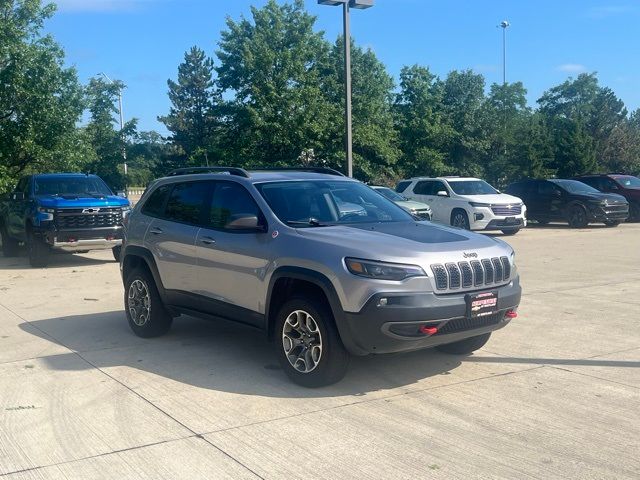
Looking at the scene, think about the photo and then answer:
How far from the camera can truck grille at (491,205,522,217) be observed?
814 inches

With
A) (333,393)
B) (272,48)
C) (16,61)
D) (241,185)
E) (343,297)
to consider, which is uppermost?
(272,48)

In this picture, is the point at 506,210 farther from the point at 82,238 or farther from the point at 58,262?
the point at 58,262

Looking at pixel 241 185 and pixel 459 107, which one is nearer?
pixel 241 185

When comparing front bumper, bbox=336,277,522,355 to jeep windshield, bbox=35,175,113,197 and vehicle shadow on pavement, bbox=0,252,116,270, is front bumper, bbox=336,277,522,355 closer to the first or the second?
vehicle shadow on pavement, bbox=0,252,116,270

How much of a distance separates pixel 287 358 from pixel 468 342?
1.82 meters

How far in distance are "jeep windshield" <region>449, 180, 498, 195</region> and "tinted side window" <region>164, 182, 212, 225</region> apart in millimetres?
15216

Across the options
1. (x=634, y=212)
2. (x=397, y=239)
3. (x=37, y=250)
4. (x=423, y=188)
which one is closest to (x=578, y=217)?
(x=634, y=212)

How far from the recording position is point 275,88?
35875mm

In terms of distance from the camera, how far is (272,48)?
1597 inches

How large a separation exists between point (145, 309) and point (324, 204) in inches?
98.0

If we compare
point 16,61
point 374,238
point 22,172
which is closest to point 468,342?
point 374,238

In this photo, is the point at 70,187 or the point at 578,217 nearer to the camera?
the point at 70,187

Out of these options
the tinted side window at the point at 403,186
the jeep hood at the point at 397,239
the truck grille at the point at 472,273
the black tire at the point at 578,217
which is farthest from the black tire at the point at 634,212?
the truck grille at the point at 472,273

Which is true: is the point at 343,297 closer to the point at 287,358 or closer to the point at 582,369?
the point at 287,358
